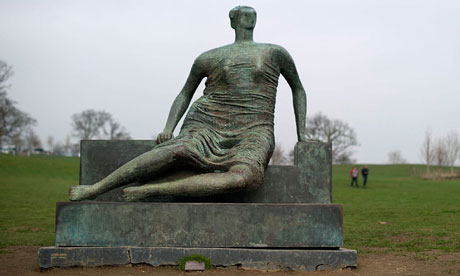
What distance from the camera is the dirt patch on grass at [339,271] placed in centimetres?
509

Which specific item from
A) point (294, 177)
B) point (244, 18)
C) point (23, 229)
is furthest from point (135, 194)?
point (23, 229)

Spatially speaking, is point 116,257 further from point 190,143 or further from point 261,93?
point 261,93

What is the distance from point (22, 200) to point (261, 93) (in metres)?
14.0

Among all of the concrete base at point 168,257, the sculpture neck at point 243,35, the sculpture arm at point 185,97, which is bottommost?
the concrete base at point 168,257

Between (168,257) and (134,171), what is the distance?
1.02m

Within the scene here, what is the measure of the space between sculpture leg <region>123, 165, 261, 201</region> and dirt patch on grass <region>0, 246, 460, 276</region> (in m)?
0.79

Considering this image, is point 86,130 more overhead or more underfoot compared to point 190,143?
more overhead

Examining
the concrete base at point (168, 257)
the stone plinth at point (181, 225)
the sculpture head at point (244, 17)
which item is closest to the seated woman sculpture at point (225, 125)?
the sculpture head at point (244, 17)

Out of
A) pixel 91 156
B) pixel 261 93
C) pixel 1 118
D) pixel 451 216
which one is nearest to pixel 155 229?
pixel 91 156

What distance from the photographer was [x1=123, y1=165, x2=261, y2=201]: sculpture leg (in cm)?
545

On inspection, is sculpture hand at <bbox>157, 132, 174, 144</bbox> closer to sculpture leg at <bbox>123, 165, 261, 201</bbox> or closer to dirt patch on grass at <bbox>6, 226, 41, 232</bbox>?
sculpture leg at <bbox>123, 165, 261, 201</bbox>

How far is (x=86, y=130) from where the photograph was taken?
61469mm

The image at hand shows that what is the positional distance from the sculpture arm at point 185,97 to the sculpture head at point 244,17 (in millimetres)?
686

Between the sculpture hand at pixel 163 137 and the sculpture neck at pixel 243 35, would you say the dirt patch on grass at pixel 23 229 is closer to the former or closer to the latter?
the sculpture hand at pixel 163 137
